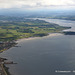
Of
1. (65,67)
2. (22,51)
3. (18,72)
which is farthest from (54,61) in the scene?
(22,51)

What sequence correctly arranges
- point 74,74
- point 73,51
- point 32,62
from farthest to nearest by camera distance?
point 73,51 → point 32,62 → point 74,74

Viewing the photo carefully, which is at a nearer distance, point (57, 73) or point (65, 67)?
point (57, 73)

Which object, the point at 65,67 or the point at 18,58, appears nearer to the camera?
the point at 65,67

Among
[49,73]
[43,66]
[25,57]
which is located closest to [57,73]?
[49,73]

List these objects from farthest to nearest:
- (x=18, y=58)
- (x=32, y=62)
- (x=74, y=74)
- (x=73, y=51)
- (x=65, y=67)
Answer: (x=73, y=51), (x=18, y=58), (x=32, y=62), (x=65, y=67), (x=74, y=74)

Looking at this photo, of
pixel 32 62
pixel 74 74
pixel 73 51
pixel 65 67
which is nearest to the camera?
pixel 74 74

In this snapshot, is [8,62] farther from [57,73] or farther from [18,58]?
[57,73]

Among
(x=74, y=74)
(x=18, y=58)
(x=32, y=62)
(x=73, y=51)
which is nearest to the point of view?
(x=74, y=74)

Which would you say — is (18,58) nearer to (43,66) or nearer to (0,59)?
(0,59)

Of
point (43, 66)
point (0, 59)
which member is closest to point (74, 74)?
point (43, 66)
